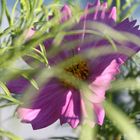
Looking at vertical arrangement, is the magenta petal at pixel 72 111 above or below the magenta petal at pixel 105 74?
below

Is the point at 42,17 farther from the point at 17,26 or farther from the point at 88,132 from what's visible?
the point at 88,132

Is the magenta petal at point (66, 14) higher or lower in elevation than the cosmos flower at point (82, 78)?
higher

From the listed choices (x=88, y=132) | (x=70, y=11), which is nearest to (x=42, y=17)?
(x=70, y=11)

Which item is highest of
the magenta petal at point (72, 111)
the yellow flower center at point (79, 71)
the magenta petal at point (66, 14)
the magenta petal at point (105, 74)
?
the magenta petal at point (66, 14)
